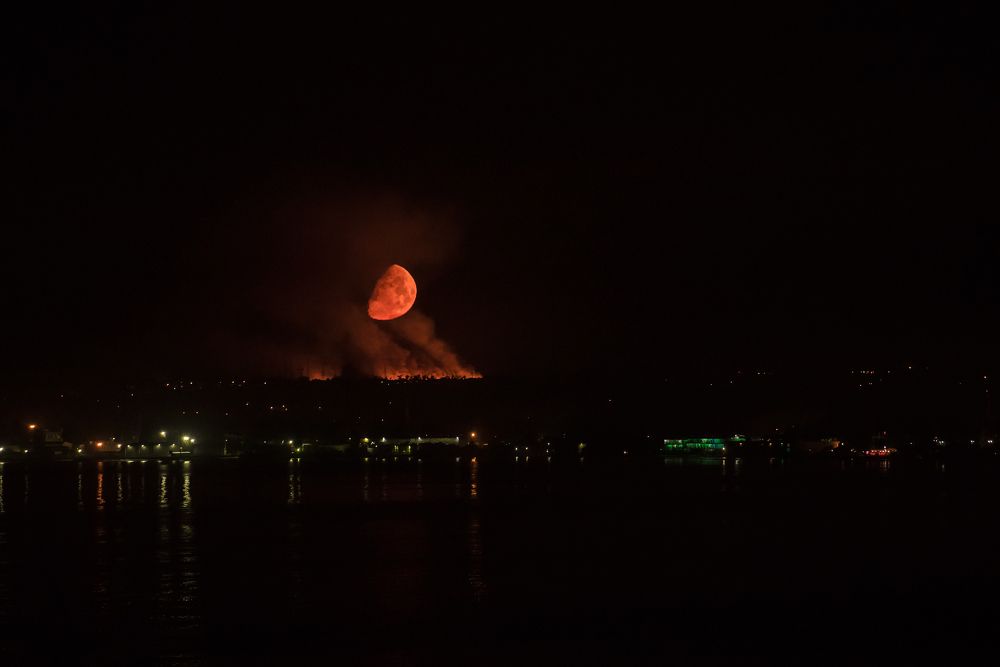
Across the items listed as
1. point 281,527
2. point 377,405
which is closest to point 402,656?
point 281,527

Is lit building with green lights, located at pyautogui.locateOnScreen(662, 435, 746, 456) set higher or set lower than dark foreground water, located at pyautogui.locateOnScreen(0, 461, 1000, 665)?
lower

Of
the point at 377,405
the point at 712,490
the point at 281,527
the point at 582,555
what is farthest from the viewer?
the point at 377,405

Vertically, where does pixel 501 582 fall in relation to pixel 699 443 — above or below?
above

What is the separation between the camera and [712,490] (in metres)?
40.4

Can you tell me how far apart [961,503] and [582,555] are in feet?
55.2

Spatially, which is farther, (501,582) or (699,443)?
(699,443)

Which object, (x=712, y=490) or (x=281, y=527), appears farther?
(x=712, y=490)

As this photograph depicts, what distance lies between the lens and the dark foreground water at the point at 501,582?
1287 cm

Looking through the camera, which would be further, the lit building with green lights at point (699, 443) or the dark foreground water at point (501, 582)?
the lit building with green lights at point (699, 443)

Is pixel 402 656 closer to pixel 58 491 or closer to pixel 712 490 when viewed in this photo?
pixel 712 490

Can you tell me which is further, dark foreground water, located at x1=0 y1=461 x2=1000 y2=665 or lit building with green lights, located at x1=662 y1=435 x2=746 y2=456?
lit building with green lights, located at x1=662 y1=435 x2=746 y2=456

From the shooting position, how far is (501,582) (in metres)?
17.5

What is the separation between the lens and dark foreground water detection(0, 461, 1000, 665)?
12867 mm

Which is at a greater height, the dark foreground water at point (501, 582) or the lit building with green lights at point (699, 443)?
the dark foreground water at point (501, 582)
